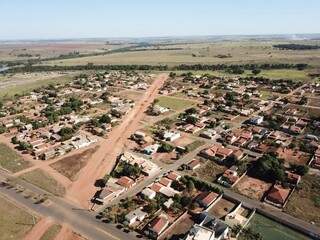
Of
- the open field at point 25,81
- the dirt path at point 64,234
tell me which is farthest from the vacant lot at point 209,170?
the open field at point 25,81

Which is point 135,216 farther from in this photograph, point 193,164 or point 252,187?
point 252,187

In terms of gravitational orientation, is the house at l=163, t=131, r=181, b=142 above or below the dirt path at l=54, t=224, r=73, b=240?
above

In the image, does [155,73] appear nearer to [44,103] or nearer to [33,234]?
[44,103]

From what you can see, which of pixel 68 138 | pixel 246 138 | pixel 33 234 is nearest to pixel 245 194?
pixel 246 138

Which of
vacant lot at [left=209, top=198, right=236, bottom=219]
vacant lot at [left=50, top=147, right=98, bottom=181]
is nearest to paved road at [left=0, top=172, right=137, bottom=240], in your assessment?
vacant lot at [left=50, top=147, right=98, bottom=181]

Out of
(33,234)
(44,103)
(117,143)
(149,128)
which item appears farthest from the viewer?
(44,103)

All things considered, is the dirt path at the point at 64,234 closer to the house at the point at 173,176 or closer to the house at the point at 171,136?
the house at the point at 173,176

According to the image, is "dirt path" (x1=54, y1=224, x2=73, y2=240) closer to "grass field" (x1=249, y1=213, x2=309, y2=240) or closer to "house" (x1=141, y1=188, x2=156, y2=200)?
"house" (x1=141, y1=188, x2=156, y2=200)
